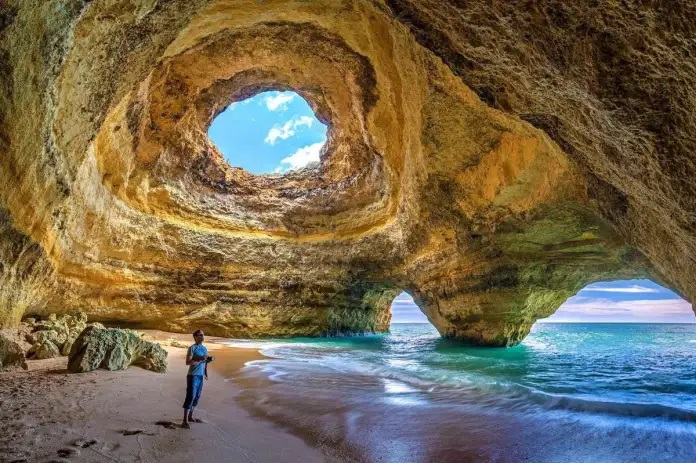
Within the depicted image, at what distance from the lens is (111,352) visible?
5.71 metres

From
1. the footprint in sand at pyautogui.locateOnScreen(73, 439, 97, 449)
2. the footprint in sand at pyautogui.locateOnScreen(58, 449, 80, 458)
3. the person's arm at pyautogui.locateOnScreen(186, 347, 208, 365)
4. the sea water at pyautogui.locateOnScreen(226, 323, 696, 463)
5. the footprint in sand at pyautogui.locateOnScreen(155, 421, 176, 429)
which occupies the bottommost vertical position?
the sea water at pyautogui.locateOnScreen(226, 323, 696, 463)

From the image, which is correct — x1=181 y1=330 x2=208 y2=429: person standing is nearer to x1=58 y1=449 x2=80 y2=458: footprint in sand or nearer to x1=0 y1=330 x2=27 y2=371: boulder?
x1=58 y1=449 x2=80 y2=458: footprint in sand

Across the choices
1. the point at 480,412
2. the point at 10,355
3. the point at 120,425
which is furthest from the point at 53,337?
the point at 480,412

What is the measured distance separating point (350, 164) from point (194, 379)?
11727mm

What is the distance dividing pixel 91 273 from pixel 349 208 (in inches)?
338

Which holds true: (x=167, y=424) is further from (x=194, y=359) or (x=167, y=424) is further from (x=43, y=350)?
(x=43, y=350)

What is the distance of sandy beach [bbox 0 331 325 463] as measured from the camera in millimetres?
2771

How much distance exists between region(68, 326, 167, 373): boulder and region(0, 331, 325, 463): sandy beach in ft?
0.87

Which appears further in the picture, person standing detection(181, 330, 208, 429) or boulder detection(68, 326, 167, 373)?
boulder detection(68, 326, 167, 373)

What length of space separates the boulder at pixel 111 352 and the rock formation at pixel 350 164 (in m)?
1.85

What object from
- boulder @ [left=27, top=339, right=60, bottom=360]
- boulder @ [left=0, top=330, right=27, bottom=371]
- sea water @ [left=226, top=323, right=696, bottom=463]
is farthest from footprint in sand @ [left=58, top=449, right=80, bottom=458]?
boulder @ [left=27, top=339, right=60, bottom=360]

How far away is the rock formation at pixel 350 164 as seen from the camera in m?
3.81

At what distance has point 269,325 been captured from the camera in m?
14.9

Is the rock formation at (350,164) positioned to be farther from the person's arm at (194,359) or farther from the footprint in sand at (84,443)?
the footprint in sand at (84,443)
